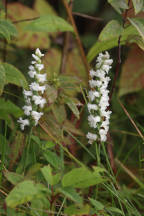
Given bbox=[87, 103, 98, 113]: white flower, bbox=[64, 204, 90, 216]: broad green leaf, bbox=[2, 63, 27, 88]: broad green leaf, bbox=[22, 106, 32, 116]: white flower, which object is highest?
bbox=[2, 63, 27, 88]: broad green leaf

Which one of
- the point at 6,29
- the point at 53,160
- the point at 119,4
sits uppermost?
the point at 119,4

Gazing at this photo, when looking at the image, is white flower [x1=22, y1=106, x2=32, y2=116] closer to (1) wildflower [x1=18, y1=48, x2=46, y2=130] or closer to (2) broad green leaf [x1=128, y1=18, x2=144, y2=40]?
(1) wildflower [x1=18, y1=48, x2=46, y2=130]

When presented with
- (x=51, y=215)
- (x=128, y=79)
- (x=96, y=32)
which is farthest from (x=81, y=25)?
(x=51, y=215)

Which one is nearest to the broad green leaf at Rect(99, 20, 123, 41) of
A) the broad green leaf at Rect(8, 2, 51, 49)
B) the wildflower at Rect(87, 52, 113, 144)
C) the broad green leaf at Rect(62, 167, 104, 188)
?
the wildflower at Rect(87, 52, 113, 144)

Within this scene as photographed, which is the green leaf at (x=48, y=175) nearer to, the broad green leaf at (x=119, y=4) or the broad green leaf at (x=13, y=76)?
the broad green leaf at (x=13, y=76)

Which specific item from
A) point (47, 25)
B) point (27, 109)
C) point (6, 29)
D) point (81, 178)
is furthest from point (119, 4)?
point (81, 178)

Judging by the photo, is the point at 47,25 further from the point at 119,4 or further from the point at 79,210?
the point at 79,210

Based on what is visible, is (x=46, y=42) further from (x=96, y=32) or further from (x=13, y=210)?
(x=13, y=210)

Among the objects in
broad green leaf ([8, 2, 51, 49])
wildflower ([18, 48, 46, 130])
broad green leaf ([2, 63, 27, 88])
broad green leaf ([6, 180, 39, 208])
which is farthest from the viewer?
broad green leaf ([8, 2, 51, 49])
